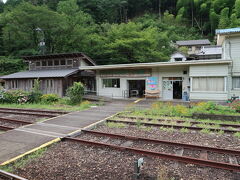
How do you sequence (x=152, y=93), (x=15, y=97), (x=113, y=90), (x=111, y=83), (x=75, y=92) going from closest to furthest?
(x=75, y=92) → (x=15, y=97) → (x=152, y=93) → (x=113, y=90) → (x=111, y=83)

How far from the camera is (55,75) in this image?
19.5 meters

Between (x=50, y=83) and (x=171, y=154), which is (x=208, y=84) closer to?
(x=171, y=154)

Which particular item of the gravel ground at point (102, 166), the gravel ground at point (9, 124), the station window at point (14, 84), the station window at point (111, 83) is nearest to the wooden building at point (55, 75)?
the station window at point (14, 84)

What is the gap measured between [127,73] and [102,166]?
1477 cm

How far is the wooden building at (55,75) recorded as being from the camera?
64.9 feet

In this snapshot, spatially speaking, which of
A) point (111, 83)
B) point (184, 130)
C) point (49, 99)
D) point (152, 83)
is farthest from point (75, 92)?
point (184, 130)

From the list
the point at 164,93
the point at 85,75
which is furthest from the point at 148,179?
the point at 85,75

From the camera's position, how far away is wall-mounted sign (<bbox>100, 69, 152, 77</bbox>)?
1791cm

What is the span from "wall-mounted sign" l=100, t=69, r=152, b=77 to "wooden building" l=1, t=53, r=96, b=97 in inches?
130

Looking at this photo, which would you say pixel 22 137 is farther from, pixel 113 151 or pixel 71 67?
pixel 71 67

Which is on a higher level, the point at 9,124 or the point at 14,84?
the point at 14,84

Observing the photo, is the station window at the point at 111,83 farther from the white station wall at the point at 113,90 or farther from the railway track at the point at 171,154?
the railway track at the point at 171,154

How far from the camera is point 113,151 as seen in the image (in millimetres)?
5484

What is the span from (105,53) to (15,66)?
61.4ft
